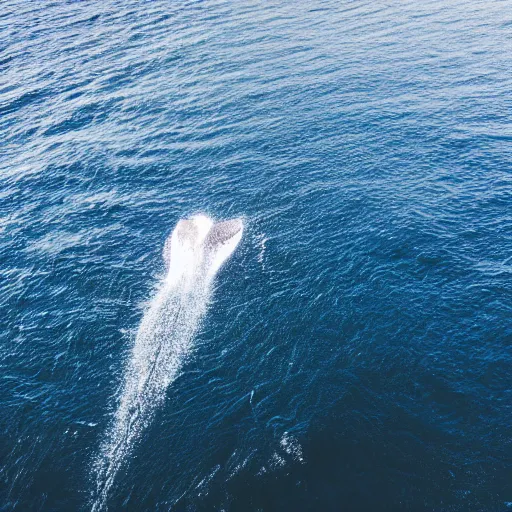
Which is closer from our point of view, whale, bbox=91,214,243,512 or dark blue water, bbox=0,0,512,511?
dark blue water, bbox=0,0,512,511

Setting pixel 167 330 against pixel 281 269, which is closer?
pixel 167 330

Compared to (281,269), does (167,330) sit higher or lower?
higher

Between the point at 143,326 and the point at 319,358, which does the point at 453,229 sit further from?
the point at 143,326

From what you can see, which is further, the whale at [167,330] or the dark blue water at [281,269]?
the whale at [167,330]
